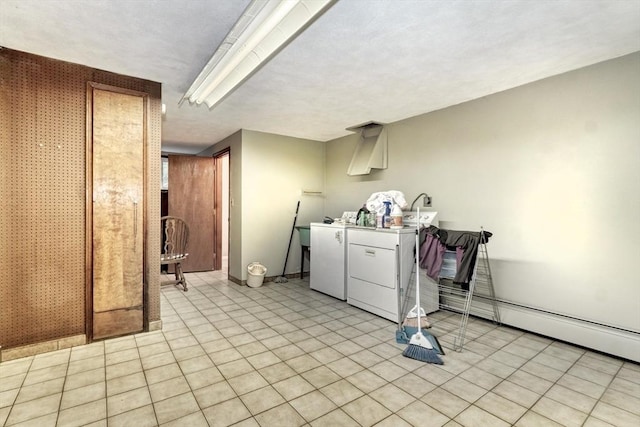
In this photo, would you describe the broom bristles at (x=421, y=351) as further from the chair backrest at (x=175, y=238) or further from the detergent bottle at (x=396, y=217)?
the chair backrest at (x=175, y=238)

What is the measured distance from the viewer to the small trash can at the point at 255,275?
480cm

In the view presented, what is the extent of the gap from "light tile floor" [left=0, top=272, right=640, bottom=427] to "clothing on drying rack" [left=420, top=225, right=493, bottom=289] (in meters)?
0.65

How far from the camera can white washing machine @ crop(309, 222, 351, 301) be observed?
4095 mm

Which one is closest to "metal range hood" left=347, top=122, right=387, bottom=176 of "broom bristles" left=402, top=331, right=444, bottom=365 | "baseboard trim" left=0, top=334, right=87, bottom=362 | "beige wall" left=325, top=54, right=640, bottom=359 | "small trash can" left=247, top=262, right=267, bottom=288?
"beige wall" left=325, top=54, right=640, bottom=359

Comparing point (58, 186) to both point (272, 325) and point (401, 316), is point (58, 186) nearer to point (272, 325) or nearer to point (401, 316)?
point (272, 325)

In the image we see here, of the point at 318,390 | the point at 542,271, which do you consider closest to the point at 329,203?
the point at 542,271

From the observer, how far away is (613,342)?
2607 mm

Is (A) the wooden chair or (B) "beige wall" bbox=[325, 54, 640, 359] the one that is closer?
(B) "beige wall" bbox=[325, 54, 640, 359]

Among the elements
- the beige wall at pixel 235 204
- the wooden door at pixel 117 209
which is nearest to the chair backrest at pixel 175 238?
the beige wall at pixel 235 204

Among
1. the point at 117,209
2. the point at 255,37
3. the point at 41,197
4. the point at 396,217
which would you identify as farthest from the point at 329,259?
the point at 41,197

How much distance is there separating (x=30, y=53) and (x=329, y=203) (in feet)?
14.0

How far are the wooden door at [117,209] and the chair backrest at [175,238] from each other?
1.74m

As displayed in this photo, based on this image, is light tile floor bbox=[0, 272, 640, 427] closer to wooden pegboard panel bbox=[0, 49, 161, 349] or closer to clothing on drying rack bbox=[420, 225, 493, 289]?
wooden pegboard panel bbox=[0, 49, 161, 349]

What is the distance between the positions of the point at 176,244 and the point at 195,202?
3.48ft
